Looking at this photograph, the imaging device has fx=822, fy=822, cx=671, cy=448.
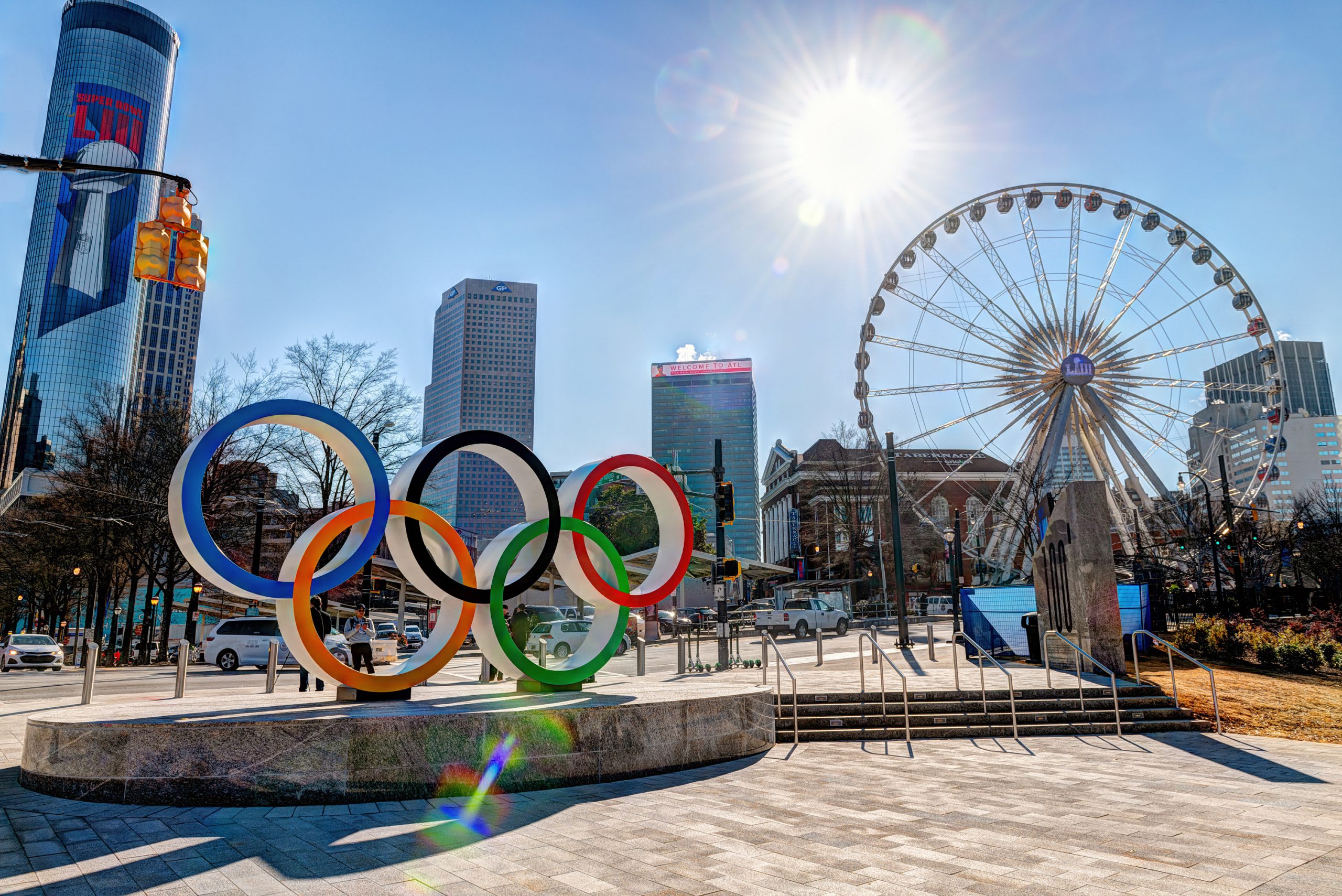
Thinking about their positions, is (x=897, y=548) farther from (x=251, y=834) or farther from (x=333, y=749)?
(x=251, y=834)

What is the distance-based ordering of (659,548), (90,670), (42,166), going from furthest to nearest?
1. (90,670)
2. (659,548)
3. (42,166)

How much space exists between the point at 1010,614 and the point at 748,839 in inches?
699

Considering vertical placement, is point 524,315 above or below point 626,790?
above

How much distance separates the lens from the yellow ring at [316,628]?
9.41m

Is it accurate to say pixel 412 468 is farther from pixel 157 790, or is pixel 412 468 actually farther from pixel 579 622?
pixel 579 622

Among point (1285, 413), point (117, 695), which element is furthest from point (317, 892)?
point (1285, 413)

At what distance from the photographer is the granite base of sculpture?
16688mm

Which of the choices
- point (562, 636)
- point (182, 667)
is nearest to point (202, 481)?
point (182, 667)

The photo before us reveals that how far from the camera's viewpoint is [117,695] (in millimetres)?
17656

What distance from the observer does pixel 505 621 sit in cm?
1168

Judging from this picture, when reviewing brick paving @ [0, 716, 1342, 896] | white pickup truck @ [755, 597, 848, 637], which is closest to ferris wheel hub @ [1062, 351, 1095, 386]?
white pickup truck @ [755, 597, 848, 637]

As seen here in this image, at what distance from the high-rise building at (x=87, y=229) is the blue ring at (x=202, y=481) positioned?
118102mm

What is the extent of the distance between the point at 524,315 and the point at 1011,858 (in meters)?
189

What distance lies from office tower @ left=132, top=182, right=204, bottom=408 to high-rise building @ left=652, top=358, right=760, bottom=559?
95.7 m
